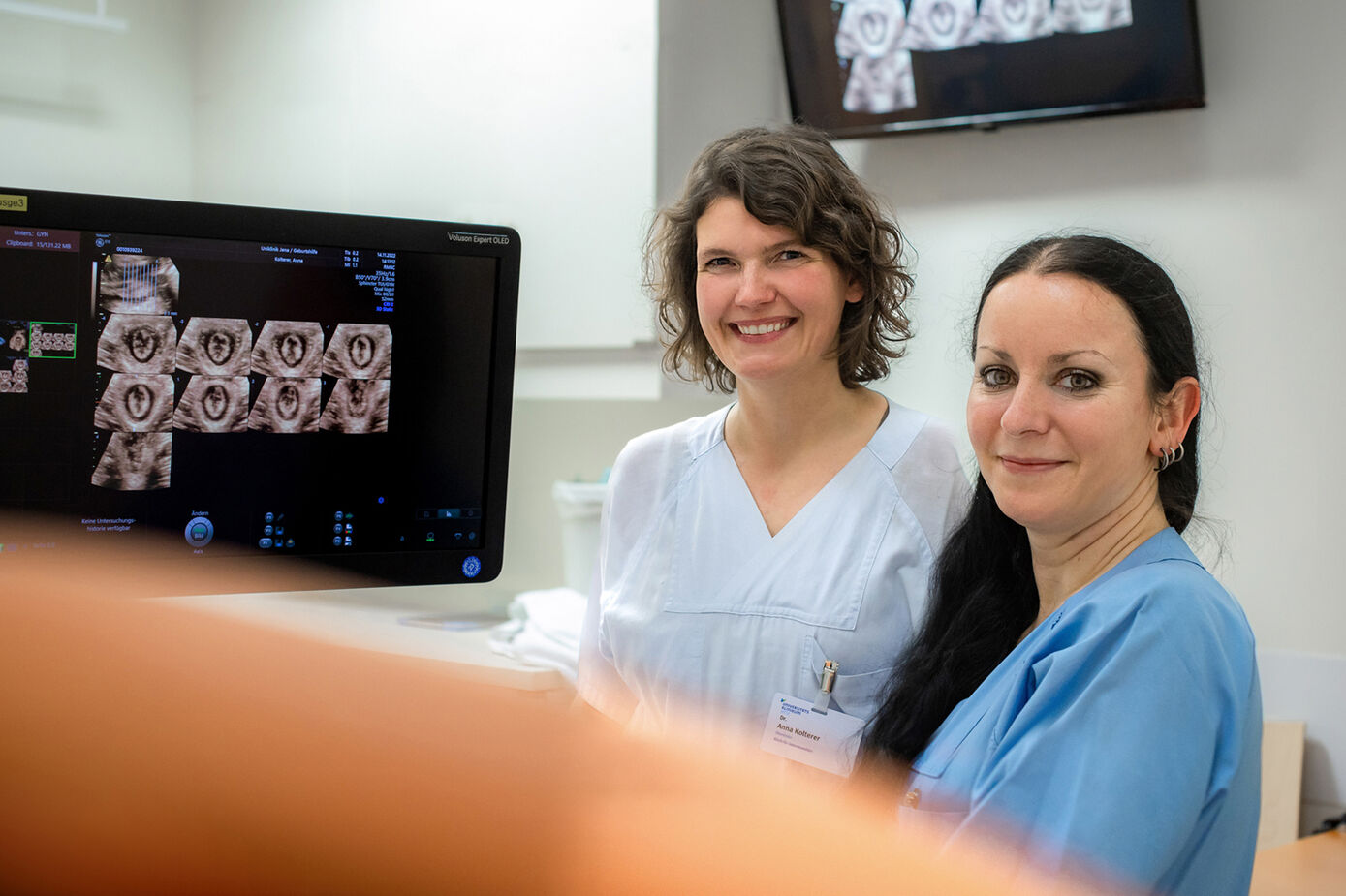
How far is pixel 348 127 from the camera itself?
9.34 ft

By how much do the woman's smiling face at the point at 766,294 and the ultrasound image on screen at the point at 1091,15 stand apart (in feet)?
2.98

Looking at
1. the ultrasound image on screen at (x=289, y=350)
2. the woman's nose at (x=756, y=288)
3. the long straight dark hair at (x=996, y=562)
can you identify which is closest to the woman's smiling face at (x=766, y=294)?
the woman's nose at (x=756, y=288)

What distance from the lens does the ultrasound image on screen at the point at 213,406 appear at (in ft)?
3.00

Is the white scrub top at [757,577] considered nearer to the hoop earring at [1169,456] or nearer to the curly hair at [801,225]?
the curly hair at [801,225]

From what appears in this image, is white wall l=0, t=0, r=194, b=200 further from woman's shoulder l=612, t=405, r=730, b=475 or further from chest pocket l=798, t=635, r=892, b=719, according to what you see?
chest pocket l=798, t=635, r=892, b=719

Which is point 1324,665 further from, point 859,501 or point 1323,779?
point 859,501

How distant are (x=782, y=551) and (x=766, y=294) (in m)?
0.33

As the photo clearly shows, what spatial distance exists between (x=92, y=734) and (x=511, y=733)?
0.07 metres

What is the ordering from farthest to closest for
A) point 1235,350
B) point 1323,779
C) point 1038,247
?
point 1235,350, point 1323,779, point 1038,247

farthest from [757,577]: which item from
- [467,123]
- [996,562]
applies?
[467,123]

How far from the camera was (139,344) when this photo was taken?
89 cm

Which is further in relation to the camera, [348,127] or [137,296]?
[348,127]

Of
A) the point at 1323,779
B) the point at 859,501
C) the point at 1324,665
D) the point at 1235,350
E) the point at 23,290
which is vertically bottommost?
the point at 1323,779

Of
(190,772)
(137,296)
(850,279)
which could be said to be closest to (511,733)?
(190,772)
